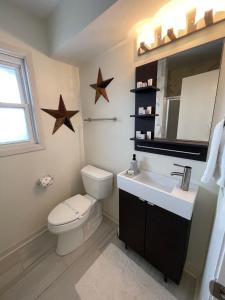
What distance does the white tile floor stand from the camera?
46.1 inches

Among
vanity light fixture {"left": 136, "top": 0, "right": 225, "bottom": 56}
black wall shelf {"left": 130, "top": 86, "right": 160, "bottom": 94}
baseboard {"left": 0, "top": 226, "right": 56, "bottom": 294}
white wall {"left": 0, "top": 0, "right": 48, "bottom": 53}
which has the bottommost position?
baseboard {"left": 0, "top": 226, "right": 56, "bottom": 294}

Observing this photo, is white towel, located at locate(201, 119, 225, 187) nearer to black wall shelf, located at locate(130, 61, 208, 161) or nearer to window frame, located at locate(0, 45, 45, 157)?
black wall shelf, located at locate(130, 61, 208, 161)

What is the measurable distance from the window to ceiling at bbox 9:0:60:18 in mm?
441

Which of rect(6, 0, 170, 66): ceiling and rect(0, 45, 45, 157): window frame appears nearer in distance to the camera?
rect(6, 0, 170, 66): ceiling

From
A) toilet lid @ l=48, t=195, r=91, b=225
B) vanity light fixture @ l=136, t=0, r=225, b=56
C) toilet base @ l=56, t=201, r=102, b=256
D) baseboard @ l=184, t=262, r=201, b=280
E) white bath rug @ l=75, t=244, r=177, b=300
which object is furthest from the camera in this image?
toilet base @ l=56, t=201, r=102, b=256

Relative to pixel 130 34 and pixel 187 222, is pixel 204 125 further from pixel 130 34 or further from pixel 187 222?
pixel 130 34

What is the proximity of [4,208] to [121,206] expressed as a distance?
4.05 ft

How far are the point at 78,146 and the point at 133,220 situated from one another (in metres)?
1.25

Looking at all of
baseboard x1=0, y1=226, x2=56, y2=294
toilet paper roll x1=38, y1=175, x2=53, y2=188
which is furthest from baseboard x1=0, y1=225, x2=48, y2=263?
toilet paper roll x1=38, y1=175, x2=53, y2=188

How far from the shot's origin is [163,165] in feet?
4.32

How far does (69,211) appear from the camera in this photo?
152cm

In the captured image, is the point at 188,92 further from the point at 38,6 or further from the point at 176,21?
the point at 38,6

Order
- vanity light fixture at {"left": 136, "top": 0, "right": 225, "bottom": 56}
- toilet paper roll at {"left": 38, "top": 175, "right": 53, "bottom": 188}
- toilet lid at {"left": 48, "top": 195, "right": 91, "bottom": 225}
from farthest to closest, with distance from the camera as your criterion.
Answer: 1. toilet paper roll at {"left": 38, "top": 175, "right": 53, "bottom": 188}
2. toilet lid at {"left": 48, "top": 195, "right": 91, "bottom": 225}
3. vanity light fixture at {"left": 136, "top": 0, "right": 225, "bottom": 56}

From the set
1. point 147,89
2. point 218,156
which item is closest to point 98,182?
point 147,89
